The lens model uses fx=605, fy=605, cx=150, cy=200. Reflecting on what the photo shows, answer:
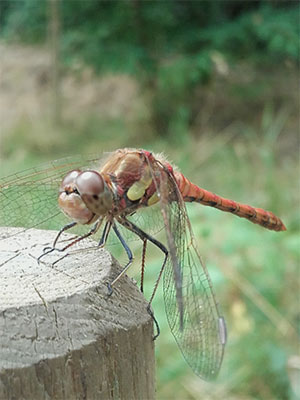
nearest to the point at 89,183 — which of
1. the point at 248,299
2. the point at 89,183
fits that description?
the point at 89,183

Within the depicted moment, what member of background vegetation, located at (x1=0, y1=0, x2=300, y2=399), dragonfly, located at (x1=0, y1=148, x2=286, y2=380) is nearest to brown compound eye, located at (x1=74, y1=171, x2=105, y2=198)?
dragonfly, located at (x1=0, y1=148, x2=286, y2=380)

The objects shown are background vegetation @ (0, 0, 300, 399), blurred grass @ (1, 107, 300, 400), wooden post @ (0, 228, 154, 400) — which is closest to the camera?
wooden post @ (0, 228, 154, 400)

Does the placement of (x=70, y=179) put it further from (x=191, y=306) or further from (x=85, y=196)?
(x=191, y=306)

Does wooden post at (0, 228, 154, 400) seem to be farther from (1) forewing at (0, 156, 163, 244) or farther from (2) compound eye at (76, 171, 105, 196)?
(1) forewing at (0, 156, 163, 244)

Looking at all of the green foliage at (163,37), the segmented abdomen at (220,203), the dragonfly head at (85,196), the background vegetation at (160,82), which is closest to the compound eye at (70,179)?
the dragonfly head at (85,196)

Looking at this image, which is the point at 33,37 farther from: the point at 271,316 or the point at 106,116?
the point at 271,316

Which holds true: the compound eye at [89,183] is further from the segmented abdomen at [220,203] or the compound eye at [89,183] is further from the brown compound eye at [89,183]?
the segmented abdomen at [220,203]
